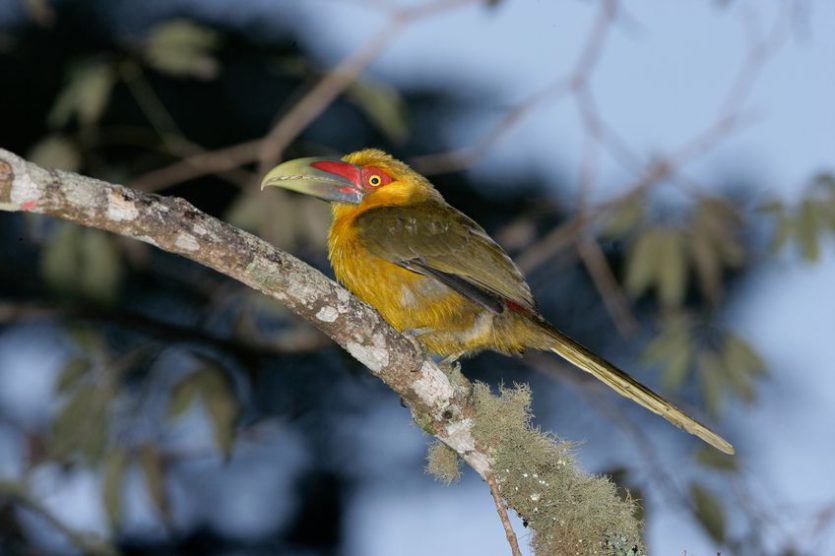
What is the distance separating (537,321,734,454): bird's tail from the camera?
135 inches

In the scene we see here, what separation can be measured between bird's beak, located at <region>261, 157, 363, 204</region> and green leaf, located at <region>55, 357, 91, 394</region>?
1593 mm

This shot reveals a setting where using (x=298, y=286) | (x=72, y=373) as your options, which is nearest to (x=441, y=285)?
(x=298, y=286)

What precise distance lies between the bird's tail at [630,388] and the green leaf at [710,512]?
158 cm

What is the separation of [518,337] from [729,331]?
1.84 meters

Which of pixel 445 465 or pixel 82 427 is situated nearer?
pixel 445 465

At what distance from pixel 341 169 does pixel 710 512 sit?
7.04ft

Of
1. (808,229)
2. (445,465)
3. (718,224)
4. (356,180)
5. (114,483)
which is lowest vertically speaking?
(445,465)

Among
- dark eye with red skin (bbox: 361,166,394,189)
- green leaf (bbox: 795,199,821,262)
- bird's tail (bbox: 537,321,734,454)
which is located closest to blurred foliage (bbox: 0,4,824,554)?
green leaf (bbox: 795,199,821,262)

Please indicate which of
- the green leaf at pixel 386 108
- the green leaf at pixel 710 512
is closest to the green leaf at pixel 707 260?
the green leaf at pixel 710 512

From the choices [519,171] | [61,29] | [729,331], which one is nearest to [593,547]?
[729,331]

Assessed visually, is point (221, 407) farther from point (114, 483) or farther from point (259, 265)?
point (259, 265)

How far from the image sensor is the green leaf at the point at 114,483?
5008 millimetres

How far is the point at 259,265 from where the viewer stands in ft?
9.51

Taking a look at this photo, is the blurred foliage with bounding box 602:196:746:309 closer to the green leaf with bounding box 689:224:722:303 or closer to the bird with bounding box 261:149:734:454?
the green leaf with bounding box 689:224:722:303
